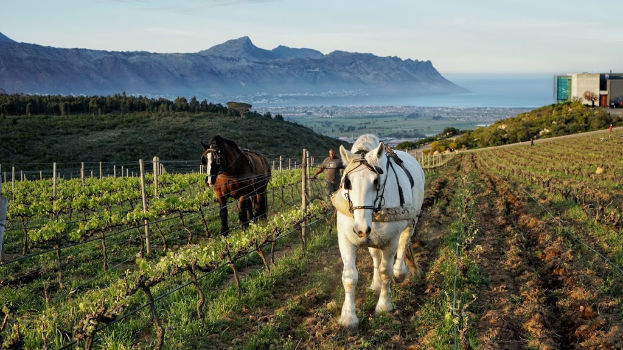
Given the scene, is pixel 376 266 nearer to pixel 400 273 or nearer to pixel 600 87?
pixel 400 273

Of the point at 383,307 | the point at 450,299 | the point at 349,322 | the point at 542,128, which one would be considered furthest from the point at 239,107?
the point at 349,322

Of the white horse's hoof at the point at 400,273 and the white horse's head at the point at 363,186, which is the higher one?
the white horse's head at the point at 363,186

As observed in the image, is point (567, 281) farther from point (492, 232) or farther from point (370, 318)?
point (492, 232)

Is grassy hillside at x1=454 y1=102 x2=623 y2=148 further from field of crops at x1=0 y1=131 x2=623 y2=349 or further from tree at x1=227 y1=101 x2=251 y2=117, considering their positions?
field of crops at x1=0 y1=131 x2=623 y2=349

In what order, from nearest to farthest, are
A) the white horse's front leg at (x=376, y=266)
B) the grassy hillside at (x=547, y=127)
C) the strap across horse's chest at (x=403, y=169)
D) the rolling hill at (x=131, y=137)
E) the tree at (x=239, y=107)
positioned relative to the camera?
the strap across horse's chest at (x=403, y=169)
the white horse's front leg at (x=376, y=266)
the rolling hill at (x=131, y=137)
the grassy hillside at (x=547, y=127)
the tree at (x=239, y=107)

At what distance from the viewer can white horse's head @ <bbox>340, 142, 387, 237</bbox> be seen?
19.8ft

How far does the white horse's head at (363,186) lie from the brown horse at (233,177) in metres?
6.56

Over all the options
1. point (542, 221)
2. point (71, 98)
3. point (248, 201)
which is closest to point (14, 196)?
point (248, 201)

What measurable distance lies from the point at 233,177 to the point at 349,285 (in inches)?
290

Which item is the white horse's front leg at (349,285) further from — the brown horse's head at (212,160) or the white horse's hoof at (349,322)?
the brown horse's head at (212,160)

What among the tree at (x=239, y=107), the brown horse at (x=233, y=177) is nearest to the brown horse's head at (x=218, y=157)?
the brown horse at (x=233, y=177)

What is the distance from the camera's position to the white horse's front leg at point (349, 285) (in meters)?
6.55

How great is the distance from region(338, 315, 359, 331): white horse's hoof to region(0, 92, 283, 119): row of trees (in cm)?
8628

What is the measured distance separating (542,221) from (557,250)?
129 inches
